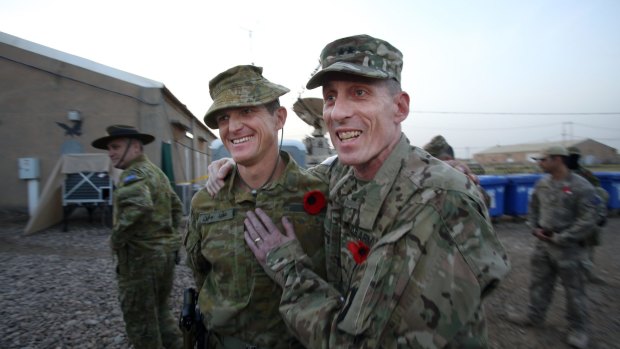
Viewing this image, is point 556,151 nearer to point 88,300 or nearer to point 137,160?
point 137,160

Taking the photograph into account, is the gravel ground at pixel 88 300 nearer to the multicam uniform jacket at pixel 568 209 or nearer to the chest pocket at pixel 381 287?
the multicam uniform jacket at pixel 568 209

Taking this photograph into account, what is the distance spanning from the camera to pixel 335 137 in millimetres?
1588

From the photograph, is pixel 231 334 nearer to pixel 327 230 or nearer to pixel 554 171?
pixel 327 230

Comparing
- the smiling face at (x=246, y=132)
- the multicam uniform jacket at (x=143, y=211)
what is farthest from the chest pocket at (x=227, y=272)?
the multicam uniform jacket at (x=143, y=211)

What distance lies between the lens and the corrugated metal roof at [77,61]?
10578 mm

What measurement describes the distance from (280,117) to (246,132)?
31 cm

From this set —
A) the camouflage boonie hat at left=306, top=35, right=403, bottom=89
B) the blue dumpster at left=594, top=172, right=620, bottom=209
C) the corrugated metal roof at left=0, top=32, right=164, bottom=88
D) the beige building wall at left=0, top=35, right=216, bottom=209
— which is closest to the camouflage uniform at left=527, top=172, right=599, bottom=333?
the camouflage boonie hat at left=306, top=35, right=403, bottom=89

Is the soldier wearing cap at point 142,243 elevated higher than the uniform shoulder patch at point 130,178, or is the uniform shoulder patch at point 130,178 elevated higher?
the uniform shoulder patch at point 130,178

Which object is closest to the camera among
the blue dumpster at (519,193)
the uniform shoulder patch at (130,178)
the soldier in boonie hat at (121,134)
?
the uniform shoulder patch at (130,178)

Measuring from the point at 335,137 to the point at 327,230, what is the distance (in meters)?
0.52

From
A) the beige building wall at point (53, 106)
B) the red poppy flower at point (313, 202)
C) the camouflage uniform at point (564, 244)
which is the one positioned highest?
the beige building wall at point (53, 106)

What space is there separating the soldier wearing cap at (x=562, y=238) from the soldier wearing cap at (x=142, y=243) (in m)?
4.23

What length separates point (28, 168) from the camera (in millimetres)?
10539

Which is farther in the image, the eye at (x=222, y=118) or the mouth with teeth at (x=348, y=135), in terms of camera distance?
the eye at (x=222, y=118)
